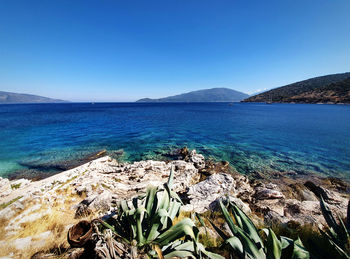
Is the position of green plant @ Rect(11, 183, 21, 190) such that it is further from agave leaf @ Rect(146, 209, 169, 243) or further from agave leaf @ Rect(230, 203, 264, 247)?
agave leaf @ Rect(230, 203, 264, 247)

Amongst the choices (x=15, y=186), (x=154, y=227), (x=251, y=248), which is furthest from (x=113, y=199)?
(x=15, y=186)

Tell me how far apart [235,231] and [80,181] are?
282 inches

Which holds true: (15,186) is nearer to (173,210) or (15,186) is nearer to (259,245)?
(173,210)

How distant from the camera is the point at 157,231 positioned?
2363 mm

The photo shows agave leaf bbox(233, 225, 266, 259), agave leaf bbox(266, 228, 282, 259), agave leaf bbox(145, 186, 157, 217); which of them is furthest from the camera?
agave leaf bbox(145, 186, 157, 217)

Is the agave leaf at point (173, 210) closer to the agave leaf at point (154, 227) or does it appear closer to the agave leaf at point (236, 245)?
the agave leaf at point (154, 227)

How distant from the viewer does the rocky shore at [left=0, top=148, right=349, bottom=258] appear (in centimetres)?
327

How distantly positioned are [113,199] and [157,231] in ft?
10.4

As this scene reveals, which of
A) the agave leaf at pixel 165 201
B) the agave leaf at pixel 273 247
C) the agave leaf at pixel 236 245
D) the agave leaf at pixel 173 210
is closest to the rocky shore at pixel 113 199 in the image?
the agave leaf at pixel 165 201

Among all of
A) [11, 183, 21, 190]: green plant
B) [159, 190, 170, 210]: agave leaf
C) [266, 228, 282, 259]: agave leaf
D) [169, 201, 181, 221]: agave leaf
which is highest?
[266, 228, 282, 259]: agave leaf

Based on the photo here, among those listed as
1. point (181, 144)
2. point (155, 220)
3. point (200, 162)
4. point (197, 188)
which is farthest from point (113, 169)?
point (181, 144)

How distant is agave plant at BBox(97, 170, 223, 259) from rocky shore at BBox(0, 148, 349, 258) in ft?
3.16

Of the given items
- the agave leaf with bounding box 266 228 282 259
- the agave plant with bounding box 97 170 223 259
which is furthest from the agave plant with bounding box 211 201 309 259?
the agave plant with bounding box 97 170 223 259

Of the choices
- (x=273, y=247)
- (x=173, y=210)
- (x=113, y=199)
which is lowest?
(x=113, y=199)
